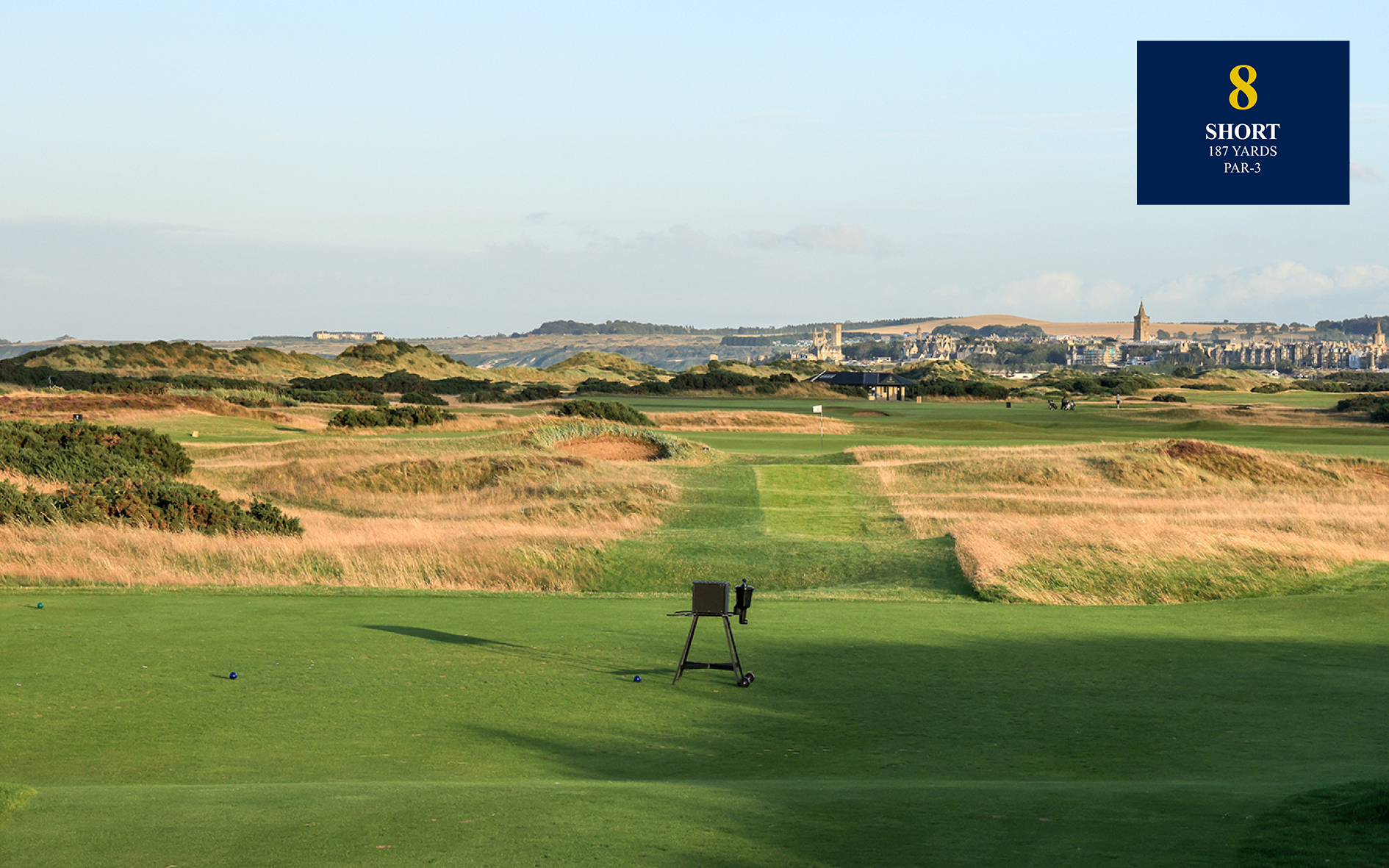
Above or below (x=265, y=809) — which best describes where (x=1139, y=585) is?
below

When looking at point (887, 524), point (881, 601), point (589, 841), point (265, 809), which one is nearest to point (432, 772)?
point (265, 809)

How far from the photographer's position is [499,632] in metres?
14.0

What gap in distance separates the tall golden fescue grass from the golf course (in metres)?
0.15

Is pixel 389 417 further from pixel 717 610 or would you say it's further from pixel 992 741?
pixel 992 741

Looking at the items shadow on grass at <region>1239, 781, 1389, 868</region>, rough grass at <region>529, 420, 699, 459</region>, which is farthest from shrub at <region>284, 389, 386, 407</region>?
shadow on grass at <region>1239, 781, 1389, 868</region>

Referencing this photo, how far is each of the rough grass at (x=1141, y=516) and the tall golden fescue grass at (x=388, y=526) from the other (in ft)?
26.1

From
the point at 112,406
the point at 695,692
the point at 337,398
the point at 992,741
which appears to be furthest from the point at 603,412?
the point at 992,741

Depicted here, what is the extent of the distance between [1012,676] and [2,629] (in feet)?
36.1

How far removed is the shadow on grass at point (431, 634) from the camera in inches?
525

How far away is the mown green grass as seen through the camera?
21.0ft

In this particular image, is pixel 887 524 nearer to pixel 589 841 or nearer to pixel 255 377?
pixel 589 841

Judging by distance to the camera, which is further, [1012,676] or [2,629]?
[2,629]

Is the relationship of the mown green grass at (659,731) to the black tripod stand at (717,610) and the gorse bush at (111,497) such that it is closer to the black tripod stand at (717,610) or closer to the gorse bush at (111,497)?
the black tripod stand at (717,610)

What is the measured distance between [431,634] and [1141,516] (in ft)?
67.5
